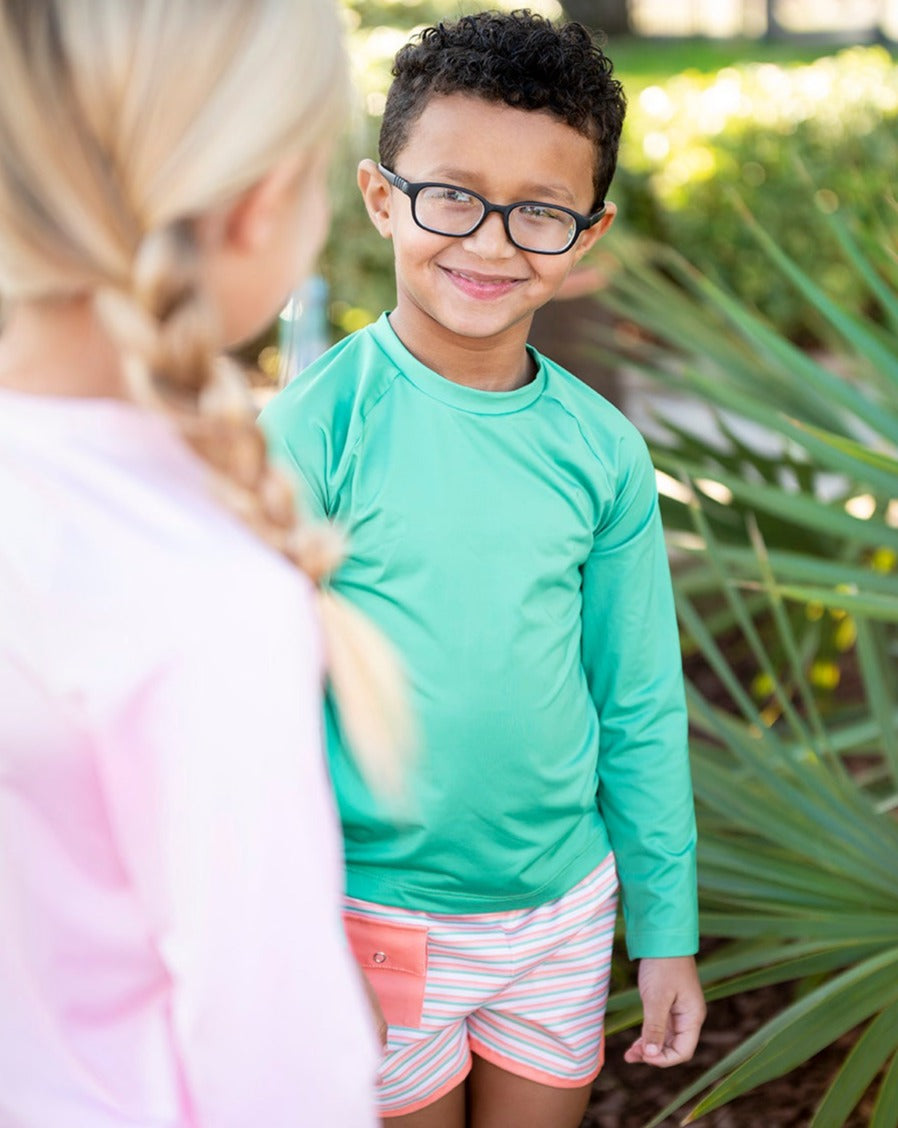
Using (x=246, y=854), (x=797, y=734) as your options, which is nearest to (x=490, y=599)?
(x=246, y=854)

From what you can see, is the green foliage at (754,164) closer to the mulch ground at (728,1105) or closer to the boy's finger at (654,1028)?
the mulch ground at (728,1105)

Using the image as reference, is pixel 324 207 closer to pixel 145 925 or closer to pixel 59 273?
pixel 59 273

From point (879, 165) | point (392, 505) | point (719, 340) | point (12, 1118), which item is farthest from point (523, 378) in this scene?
point (879, 165)

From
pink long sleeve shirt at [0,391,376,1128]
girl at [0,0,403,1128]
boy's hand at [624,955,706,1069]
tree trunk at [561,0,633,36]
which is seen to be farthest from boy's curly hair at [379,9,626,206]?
tree trunk at [561,0,633,36]

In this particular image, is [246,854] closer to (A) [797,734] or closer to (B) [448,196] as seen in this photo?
(B) [448,196]

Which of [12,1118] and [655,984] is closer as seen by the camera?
[12,1118]

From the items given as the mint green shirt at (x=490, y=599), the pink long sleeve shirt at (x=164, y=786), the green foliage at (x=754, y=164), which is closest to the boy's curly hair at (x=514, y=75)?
the mint green shirt at (x=490, y=599)

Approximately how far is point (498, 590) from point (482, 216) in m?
0.36

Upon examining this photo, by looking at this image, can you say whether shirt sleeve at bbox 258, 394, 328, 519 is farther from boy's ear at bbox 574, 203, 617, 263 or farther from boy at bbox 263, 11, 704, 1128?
boy's ear at bbox 574, 203, 617, 263

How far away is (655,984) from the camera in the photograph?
1592 millimetres

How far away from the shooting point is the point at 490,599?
1.41 metres

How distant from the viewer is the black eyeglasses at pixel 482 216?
142cm

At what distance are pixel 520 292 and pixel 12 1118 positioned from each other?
0.89 metres

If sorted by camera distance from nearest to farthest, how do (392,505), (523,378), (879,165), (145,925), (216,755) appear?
(216,755) → (145,925) → (392,505) → (523,378) → (879,165)
